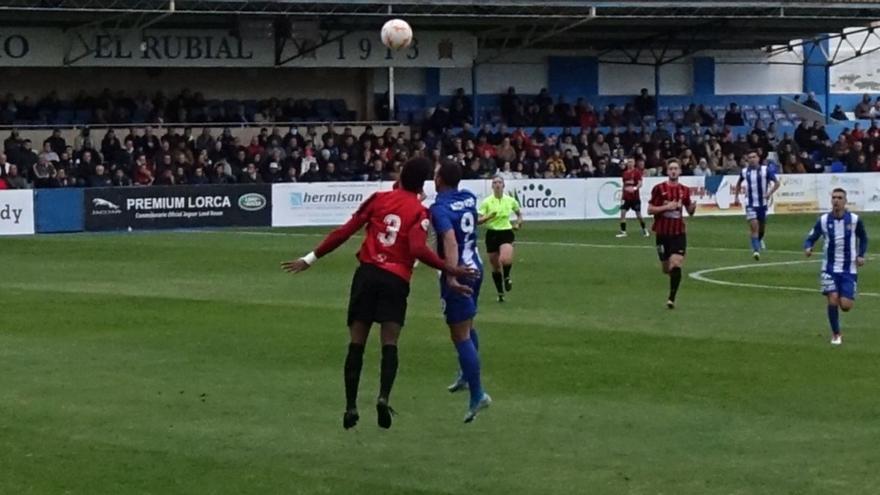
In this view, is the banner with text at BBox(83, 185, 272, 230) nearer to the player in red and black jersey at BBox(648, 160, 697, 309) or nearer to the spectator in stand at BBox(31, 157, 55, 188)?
the spectator in stand at BBox(31, 157, 55, 188)

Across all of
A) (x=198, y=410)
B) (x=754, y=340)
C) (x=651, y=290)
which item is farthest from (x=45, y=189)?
(x=198, y=410)

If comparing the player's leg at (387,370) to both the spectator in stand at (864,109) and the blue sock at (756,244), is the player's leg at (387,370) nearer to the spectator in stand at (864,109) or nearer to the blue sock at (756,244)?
the blue sock at (756,244)

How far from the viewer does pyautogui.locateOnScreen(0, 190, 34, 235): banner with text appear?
39750 millimetres

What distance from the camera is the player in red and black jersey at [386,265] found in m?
12.7

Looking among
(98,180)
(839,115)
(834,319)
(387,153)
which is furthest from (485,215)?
(839,115)

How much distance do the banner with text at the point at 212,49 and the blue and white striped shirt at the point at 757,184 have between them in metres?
20.0

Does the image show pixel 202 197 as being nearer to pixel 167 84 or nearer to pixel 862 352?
pixel 167 84

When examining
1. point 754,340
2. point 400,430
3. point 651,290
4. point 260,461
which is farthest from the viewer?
point 651,290

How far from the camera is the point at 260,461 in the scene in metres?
11.8

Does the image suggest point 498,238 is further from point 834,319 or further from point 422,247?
point 422,247

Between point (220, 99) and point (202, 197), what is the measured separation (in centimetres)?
1138

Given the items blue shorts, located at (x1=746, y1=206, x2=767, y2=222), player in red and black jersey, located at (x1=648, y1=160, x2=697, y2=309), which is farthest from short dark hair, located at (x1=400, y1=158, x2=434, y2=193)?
blue shorts, located at (x1=746, y1=206, x2=767, y2=222)

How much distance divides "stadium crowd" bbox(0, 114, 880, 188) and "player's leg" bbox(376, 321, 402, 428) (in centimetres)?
2963

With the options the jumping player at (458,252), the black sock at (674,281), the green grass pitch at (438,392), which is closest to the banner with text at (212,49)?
the green grass pitch at (438,392)
